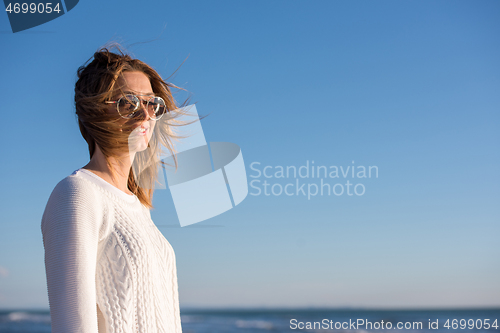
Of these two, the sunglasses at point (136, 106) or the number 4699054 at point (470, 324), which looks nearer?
the sunglasses at point (136, 106)

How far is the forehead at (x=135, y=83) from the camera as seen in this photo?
57.0 inches

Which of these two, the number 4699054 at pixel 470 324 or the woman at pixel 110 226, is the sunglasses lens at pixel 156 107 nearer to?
the woman at pixel 110 226

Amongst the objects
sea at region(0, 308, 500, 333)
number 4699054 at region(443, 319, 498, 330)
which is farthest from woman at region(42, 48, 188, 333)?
number 4699054 at region(443, 319, 498, 330)

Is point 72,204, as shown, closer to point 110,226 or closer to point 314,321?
point 110,226

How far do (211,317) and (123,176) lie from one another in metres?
16.8

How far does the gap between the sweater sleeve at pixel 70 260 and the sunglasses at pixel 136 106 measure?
381 mm

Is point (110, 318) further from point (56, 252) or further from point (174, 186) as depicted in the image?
point (174, 186)

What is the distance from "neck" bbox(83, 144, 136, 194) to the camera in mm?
1400

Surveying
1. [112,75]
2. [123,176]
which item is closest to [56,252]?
[123,176]

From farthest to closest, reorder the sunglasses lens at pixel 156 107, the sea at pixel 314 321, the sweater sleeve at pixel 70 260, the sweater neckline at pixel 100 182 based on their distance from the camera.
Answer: the sea at pixel 314 321
the sunglasses lens at pixel 156 107
the sweater neckline at pixel 100 182
the sweater sleeve at pixel 70 260

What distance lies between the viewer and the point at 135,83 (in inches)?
59.4

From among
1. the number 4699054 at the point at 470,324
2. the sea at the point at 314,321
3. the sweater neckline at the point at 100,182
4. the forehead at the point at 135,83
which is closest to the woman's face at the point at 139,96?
the forehead at the point at 135,83

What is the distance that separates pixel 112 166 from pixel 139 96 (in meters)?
0.28

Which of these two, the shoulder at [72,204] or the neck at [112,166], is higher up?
the neck at [112,166]
